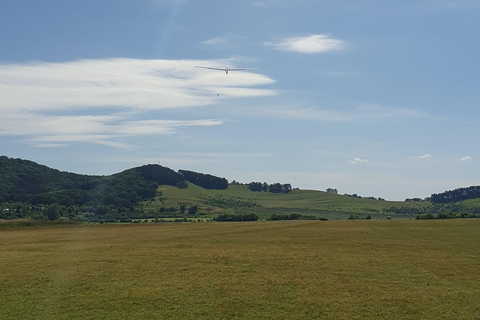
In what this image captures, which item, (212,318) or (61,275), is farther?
(61,275)

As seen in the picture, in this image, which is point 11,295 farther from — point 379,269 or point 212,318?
point 379,269

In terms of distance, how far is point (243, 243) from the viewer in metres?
67.4

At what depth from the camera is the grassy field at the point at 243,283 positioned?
101 feet

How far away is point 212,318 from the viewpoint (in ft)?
96.4

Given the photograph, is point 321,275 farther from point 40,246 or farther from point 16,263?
point 40,246

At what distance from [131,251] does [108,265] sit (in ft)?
38.2

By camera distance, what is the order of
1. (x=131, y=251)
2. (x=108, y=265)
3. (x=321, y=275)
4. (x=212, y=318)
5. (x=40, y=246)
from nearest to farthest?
(x=212, y=318) → (x=321, y=275) → (x=108, y=265) → (x=131, y=251) → (x=40, y=246)

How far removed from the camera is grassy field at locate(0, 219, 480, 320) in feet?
101

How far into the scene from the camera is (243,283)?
38.1 m

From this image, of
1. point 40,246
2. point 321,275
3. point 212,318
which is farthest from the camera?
point 40,246

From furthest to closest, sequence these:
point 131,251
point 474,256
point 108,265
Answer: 1. point 131,251
2. point 474,256
3. point 108,265

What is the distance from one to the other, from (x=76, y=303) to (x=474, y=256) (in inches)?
1794

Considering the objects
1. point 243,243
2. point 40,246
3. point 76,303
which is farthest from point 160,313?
point 40,246

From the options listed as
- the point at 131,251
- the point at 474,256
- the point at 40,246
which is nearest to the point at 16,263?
the point at 131,251
